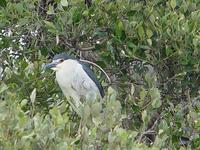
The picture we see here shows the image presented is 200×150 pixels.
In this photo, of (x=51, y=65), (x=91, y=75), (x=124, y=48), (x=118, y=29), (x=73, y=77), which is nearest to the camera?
(x=118, y=29)

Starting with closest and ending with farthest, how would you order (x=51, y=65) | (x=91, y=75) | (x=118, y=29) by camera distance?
(x=118, y=29), (x=51, y=65), (x=91, y=75)

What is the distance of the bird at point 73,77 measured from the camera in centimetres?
436

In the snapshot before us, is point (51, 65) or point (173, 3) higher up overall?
point (173, 3)

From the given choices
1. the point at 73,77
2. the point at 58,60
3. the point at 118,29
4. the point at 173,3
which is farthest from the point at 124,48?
the point at 73,77

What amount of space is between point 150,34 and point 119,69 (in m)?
0.33

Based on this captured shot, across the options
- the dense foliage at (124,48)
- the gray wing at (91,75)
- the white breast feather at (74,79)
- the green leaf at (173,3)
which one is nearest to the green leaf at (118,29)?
the dense foliage at (124,48)

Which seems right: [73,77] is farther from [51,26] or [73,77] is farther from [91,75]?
[51,26]

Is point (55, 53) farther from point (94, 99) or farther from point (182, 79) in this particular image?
point (94, 99)

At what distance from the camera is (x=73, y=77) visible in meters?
4.74

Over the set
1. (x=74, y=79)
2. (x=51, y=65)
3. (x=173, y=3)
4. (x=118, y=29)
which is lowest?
(x=74, y=79)

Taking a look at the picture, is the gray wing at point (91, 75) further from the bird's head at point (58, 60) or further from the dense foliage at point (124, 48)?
the bird's head at point (58, 60)

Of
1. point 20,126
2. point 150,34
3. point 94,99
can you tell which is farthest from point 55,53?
point 20,126

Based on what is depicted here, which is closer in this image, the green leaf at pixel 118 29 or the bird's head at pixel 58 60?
the green leaf at pixel 118 29

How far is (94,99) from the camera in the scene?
8.00ft
